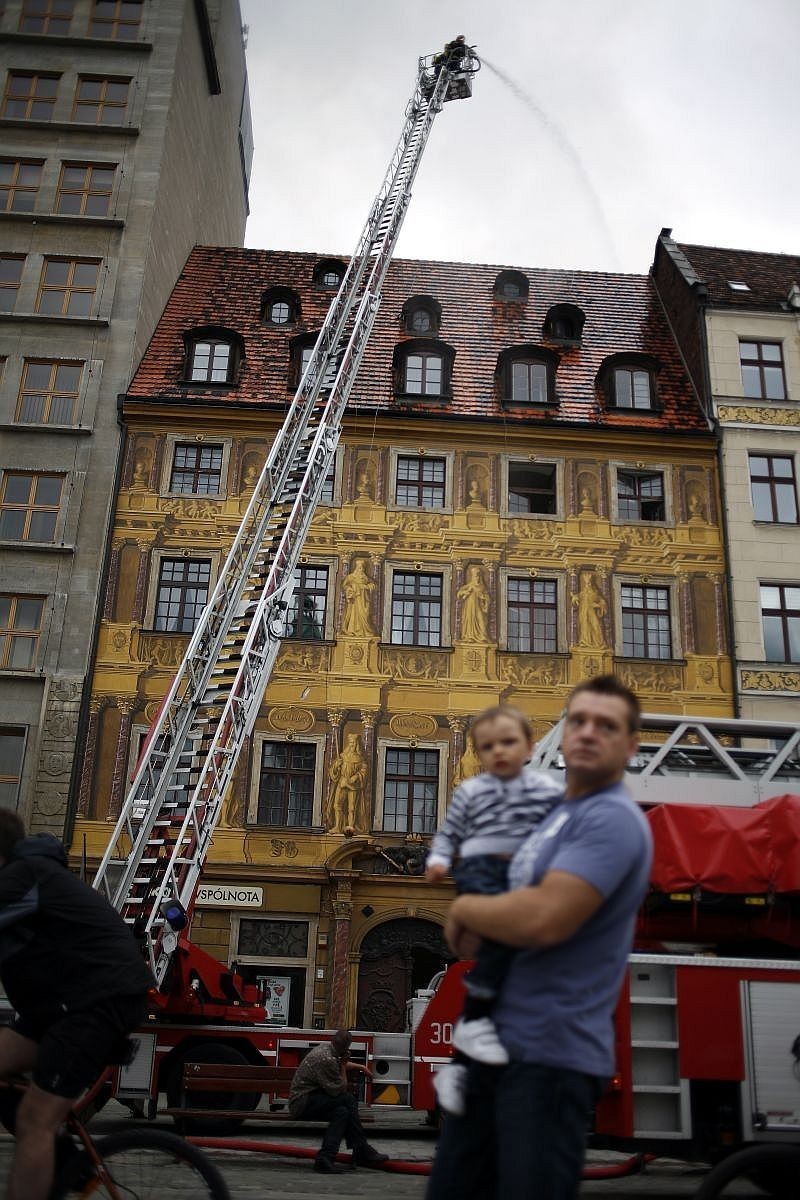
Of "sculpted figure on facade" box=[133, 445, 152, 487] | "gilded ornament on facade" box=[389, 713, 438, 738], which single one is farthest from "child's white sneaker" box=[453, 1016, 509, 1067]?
"sculpted figure on facade" box=[133, 445, 152, 487]

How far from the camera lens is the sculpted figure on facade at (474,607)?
2366 centimetres

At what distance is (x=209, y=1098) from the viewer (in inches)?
483

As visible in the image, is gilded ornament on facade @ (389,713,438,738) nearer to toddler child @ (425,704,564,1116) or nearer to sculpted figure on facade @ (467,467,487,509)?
sculpted figure on facade @ (467,467,487,509)

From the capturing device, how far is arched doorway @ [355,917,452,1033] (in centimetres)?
2120

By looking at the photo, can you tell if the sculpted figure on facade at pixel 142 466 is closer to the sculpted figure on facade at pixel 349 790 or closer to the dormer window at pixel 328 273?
the sculpted figure on facade at pixel 349 790

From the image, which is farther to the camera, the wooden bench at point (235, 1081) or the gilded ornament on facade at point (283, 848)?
the gilded ornament on facade at point (283, 848)

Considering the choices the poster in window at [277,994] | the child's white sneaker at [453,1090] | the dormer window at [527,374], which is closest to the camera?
the child's white sneaker at [453,1090]

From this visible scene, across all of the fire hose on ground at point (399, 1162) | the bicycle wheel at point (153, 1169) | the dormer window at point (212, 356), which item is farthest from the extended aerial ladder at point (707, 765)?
the dormer window at point (212, 356)

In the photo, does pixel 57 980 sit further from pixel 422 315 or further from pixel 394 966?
pixel 422 315

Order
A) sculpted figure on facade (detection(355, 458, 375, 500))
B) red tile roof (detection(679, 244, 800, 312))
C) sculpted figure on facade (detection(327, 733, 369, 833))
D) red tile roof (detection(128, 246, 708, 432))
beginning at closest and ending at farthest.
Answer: sculpted figure on facade (detection(327, 733, 369, 833)), sculpted figure on facade (detection(355, 458, 375, 500)), red tile roof (detection(128, 246, 708, 432)), red tile roof (detection(679, 244, 800, 312))

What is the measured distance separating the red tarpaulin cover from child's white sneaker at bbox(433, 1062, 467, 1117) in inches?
234

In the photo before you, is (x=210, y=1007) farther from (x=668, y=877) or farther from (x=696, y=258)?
(x=696, y=258)

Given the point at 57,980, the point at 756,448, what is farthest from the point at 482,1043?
the point at 756,448

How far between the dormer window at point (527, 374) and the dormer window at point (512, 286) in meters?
4.01
